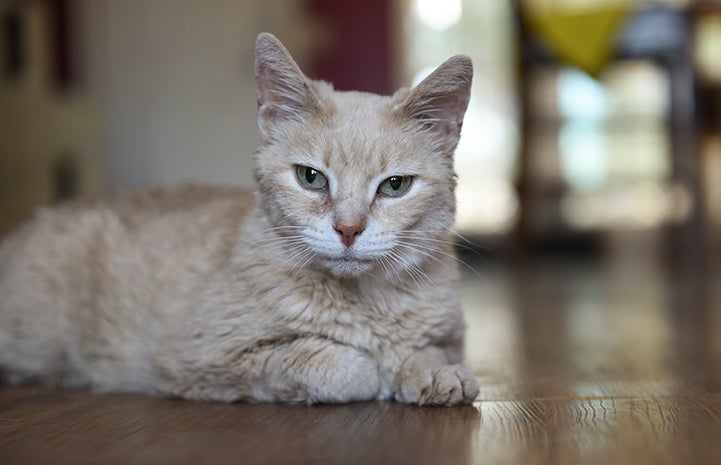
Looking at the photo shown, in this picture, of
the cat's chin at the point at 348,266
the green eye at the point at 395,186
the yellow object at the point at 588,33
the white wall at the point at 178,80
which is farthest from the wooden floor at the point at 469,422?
the white wall at the point at 178,80

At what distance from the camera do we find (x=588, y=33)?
14.3 feet

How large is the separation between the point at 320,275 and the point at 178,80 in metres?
5.26

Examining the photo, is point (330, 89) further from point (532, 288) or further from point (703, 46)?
point (703, 46)

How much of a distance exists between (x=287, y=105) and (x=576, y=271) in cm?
385

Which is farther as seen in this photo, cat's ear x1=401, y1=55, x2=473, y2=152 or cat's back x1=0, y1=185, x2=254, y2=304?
cat's back x1=0, y1=185, x2=254, y2=304

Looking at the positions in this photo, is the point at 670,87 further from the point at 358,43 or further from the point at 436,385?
the point at 436,385

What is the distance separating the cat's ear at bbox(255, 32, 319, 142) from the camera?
5.26ft

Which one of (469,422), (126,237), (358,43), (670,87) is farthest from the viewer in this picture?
(358,43)

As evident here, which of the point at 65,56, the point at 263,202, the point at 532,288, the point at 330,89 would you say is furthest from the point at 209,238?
the point at 65,56

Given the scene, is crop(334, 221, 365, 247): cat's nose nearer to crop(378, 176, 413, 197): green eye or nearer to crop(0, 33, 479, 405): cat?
crop(0, 33, 479, 405): cat

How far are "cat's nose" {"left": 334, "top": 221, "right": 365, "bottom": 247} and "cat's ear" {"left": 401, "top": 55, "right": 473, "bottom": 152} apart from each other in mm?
273

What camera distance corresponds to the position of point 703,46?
478cm

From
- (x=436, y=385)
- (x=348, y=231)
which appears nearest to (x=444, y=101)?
(x=348, y=231)

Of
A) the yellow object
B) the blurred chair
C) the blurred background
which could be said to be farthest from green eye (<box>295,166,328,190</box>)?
the blurred chair
